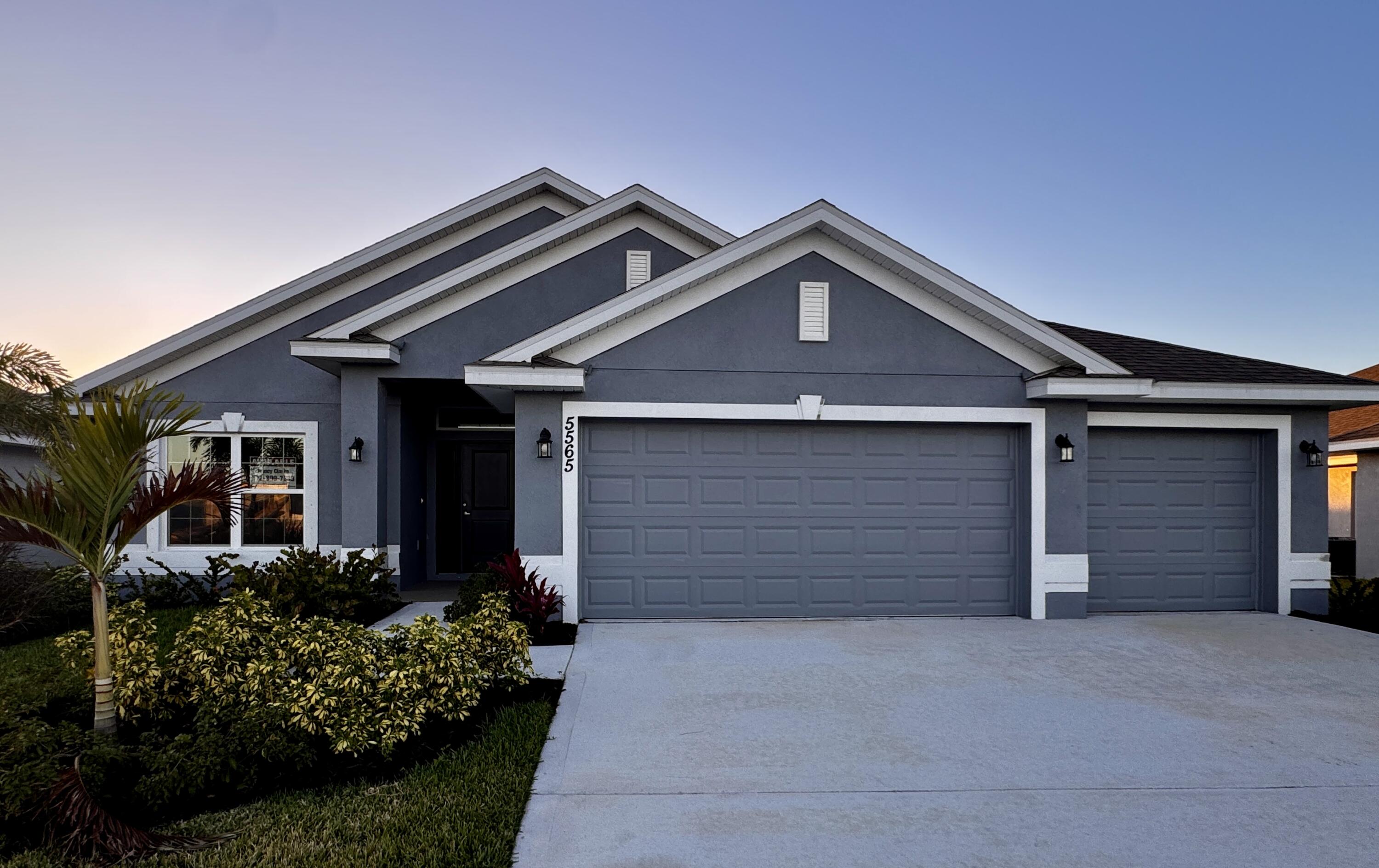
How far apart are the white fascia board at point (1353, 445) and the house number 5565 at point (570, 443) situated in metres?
12.3

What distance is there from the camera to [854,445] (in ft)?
28.2

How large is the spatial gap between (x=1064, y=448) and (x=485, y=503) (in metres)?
8.53

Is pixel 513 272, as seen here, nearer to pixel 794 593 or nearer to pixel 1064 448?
pixel 794 593

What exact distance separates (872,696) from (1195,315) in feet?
57.5

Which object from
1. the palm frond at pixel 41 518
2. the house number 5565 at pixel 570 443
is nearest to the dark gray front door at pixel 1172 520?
the house number 5565 at pixel 570 443

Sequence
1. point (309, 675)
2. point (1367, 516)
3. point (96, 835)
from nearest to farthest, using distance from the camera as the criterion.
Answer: point (96, 835) < point (309, 675) < point (1367, 516)

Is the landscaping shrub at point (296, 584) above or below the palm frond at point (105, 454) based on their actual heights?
below

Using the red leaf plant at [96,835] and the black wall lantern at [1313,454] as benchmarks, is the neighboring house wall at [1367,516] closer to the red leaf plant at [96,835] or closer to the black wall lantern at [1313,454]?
the black wall lantern at [1313,454]

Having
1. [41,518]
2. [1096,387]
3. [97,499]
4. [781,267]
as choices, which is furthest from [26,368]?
[1096,387]

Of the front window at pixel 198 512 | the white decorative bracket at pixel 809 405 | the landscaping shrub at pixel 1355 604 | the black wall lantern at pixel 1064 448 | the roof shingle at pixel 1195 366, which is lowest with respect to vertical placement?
the landscaping shrub at pixel 1355 604

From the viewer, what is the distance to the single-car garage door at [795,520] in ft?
27.6

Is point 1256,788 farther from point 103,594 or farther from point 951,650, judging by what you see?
point 103,594

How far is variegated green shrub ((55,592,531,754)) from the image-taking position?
4230 millimetres

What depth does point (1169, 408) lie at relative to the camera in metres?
8.92
